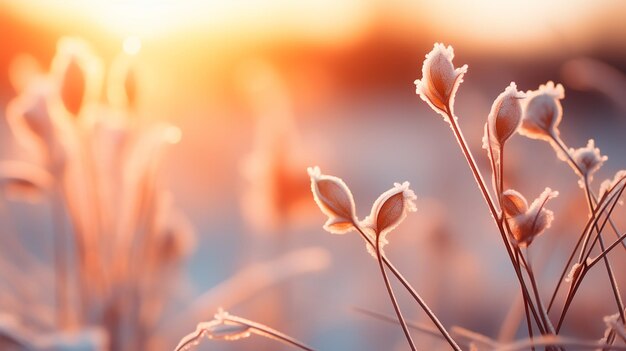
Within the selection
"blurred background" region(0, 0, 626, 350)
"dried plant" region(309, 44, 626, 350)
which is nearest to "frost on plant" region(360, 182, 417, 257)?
"dried plant" region(309, 44, 626, 350)

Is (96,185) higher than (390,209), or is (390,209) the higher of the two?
(96,185)

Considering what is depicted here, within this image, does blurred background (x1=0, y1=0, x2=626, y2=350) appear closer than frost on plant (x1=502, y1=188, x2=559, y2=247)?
No

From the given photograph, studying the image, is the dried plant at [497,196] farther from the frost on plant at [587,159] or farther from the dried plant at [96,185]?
the dried plant at [96,185]

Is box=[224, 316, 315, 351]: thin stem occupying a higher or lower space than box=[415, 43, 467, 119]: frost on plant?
lower

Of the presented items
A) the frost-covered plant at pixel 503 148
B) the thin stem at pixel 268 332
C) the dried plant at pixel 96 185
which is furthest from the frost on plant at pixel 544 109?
the dried plant at pixel 96 185

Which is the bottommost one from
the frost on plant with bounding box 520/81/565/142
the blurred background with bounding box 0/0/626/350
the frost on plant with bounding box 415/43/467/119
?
the frost on plant with bounding box 520/81/565/142

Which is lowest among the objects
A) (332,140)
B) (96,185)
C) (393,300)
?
(393,300)

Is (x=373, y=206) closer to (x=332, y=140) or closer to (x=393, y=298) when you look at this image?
(x=393, y=298)

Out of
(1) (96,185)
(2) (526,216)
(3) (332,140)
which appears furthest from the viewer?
(3) (332,140)

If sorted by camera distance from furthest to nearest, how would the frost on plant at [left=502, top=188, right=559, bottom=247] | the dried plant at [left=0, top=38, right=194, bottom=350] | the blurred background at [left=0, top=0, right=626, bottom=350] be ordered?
1. the blurred background at [left=0, top=0, right=626, bottom=350]
2. the dried plant at [left=0, top=38, right=194, bottom=350]
3. the frost on plant at [left=502, top=188, right=559, bottom=247]

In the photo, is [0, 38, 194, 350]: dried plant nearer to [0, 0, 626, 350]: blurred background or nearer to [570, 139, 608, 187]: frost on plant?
[0, 0, 626, 350]: blurred background

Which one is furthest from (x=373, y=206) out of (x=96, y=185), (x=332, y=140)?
(x=332, y=140)
